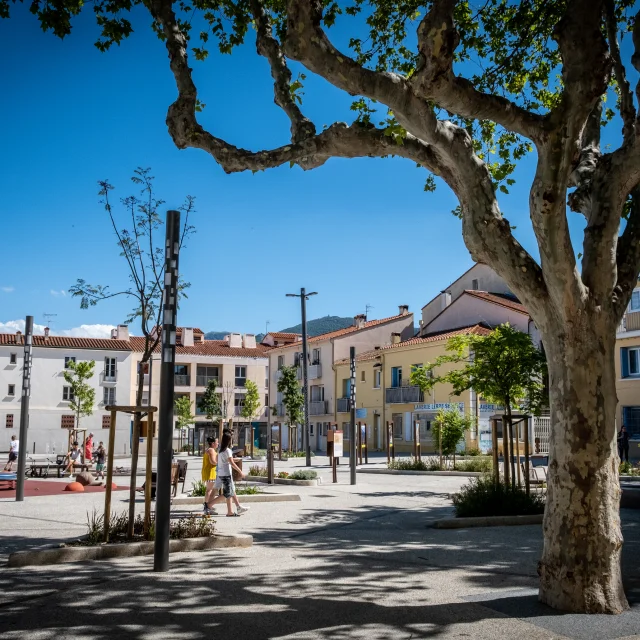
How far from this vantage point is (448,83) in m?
6.50

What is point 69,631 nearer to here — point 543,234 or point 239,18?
point 543,234

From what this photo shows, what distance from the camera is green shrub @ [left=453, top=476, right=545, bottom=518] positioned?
41.2 ft

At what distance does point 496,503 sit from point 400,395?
37495 mm

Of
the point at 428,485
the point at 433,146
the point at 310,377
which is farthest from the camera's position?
the point at 310,377

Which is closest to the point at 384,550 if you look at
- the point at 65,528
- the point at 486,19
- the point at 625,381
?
the point at 65,528

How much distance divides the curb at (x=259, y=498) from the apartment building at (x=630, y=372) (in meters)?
25.2

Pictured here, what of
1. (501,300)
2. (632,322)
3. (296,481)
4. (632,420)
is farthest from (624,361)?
(296,481)

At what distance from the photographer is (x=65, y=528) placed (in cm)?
1165

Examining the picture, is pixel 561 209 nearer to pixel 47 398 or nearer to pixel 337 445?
pixel 337 445

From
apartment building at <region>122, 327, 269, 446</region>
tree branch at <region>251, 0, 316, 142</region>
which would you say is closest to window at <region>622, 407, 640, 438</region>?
tree branch at <region>251, 0, 316, 142</region>

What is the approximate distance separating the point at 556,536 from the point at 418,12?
7.91 m

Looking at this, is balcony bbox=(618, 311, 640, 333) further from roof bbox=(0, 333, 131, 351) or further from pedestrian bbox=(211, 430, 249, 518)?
roof bbox=(0, 333, 131, 351)

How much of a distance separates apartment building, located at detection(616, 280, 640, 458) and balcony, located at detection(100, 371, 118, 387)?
136 feet

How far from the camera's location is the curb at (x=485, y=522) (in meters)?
11.8
